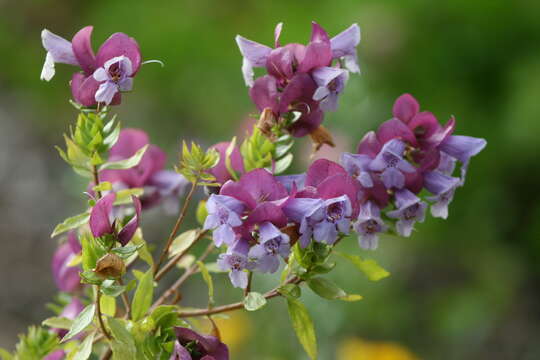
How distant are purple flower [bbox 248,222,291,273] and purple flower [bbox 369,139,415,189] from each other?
0.47 ft

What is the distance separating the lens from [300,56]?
2.59ft

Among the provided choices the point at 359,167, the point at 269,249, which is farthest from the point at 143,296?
the point at 359,167

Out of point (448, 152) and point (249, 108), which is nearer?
point (448, 152)

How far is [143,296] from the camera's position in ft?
2.47

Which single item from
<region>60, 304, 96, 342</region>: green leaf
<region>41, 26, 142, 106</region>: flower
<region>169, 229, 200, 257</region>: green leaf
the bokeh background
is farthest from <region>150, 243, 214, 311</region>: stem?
the bokeh background

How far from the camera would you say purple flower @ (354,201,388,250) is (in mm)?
769

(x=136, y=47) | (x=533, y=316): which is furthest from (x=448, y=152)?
(x=533, y=316)

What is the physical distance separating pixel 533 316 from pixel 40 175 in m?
2.19

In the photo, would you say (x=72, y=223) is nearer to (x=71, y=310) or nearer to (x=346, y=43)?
(x=71, y=310)

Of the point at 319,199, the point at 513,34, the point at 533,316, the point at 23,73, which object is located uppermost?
the point at 319,199

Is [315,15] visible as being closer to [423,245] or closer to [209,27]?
[209,27]

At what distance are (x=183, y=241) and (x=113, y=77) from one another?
0.74 ft

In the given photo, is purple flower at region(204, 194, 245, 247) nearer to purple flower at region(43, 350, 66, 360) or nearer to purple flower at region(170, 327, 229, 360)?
purple flower at region(170, 327, 229, 360)

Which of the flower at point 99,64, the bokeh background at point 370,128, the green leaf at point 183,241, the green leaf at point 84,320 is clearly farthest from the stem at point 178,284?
the bokeh background at point 370,128
